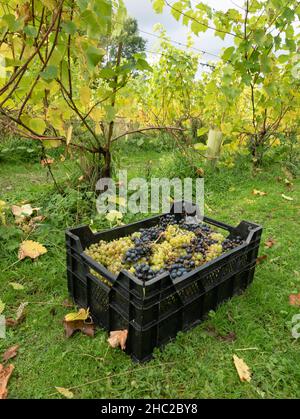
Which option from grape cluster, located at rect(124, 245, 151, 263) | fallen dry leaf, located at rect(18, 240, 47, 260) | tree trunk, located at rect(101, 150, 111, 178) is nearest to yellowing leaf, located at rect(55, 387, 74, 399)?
grape cluster, located at rect(124, 245, 151, 263)

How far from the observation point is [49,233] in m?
2.75

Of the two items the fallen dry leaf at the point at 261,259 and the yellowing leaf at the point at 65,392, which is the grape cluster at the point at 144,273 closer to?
the yellowing leaf at the point at 65,392

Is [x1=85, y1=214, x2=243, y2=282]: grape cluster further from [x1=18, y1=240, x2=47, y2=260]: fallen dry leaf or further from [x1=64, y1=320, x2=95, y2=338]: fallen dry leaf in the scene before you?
[x1=18, y1=240, x2=47, y2=260]: fallen dry leaf

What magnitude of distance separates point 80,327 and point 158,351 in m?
0.50

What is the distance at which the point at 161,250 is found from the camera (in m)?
2.03

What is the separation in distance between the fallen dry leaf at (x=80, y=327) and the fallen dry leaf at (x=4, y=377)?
0.34 metres

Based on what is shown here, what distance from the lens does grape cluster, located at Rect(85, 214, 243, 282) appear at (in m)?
1.89

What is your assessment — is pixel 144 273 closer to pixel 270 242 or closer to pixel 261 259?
pixel 261 259

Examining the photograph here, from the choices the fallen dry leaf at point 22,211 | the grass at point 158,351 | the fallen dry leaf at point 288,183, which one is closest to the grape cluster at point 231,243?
the grass at point 158,351

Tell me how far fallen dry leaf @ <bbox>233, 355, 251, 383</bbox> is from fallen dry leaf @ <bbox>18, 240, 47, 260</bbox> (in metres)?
1.56

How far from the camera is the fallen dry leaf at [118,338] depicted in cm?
160

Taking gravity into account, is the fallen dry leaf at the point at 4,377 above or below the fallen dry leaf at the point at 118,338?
below

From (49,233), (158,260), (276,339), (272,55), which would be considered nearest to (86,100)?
(158,260)
